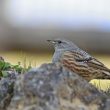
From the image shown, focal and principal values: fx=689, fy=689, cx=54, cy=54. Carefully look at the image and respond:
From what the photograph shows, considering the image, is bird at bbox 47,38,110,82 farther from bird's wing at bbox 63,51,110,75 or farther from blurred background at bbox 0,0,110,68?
blurred background at bbox 0,0,110,68

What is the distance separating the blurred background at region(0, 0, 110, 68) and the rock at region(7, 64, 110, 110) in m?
9.69

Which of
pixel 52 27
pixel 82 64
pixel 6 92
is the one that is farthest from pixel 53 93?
pixel 52 27

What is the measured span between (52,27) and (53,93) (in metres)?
10.5

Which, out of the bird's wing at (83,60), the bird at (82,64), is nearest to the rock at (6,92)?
the bird at (82,64)

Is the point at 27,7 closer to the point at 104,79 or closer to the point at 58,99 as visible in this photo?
the point at 104,79

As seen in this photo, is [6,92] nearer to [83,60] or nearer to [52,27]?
[83,60]

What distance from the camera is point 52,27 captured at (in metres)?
15.4

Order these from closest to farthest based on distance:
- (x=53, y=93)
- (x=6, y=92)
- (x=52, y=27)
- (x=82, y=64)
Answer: (x=53, y=93)
(x=6, y=92)
(x=82, y=64)
(x=52, y=27)

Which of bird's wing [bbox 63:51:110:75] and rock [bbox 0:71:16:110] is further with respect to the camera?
bird's wing [bbox 63:51:110:75]

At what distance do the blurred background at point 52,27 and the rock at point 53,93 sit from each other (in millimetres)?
9687

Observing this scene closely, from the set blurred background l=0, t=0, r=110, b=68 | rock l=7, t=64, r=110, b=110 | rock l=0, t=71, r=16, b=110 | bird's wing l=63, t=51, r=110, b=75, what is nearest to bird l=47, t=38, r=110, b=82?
bird's wing l=63, t=51, r=110, b=75

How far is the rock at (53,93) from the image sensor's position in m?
4.94

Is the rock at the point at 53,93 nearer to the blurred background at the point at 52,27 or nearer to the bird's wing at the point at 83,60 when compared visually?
the bird's wing at the point at 83,60

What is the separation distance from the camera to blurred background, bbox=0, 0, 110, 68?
49.4 feet
